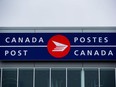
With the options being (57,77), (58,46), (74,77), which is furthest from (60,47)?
(74,77)

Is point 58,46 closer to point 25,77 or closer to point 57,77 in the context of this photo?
point 57,77

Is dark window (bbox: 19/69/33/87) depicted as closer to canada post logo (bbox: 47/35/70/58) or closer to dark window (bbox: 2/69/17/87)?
dark window (bbox: 2/69/17/87)

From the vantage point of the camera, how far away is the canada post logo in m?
105

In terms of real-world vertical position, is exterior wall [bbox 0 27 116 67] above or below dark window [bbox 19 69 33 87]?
above

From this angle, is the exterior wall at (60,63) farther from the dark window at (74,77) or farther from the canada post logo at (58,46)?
the canada post logo at (58,46)

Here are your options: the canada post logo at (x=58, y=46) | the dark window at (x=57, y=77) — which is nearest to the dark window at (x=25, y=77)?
the dark window at (x=57, y=77)

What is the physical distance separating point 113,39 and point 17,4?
6.02 meters

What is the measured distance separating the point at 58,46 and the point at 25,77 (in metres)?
2.64

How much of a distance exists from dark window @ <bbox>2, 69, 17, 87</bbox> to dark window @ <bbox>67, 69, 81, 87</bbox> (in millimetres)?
3148

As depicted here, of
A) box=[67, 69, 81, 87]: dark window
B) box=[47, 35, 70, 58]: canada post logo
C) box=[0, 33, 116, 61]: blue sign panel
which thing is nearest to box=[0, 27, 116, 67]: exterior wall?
box=[0, 33, 116, 61]: blue sign panel

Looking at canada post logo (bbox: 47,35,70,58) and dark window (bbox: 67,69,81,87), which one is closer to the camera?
dark window (bbox: 67,69,81,87)

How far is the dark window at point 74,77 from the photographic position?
105 m

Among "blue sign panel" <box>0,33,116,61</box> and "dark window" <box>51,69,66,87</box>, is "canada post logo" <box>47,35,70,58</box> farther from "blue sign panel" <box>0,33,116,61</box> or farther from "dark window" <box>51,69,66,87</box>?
"dark window" <box>51,69,66,87</box>

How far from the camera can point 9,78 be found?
106 metres
